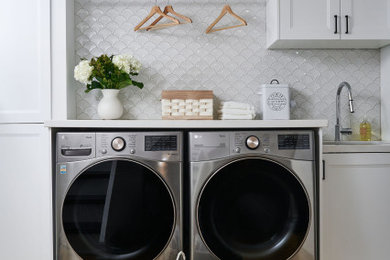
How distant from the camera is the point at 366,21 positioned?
7.29 ft

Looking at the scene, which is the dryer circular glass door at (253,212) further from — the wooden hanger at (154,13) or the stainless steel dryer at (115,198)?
the wooden hanger at (154,13)

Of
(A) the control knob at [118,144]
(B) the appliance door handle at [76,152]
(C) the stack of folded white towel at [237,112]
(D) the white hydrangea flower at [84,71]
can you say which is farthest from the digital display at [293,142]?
(D) the white hydrangea flower at [84,71]

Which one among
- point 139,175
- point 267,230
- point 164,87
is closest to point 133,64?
point 164,87

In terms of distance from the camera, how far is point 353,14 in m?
2.22

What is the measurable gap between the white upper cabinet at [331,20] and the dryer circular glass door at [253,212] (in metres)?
0.93

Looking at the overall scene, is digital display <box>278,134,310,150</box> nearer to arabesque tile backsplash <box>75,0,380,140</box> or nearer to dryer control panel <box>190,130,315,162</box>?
dryer control panel <box>190,130,315,162</box>

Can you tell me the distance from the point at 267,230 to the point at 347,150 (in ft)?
2.24

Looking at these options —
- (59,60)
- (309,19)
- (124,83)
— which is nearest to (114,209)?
(124,83)

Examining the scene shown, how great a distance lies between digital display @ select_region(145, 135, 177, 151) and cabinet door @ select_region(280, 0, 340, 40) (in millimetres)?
1021

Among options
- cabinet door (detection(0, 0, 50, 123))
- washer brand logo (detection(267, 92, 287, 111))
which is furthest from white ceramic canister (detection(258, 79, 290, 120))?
cabinet door (detection(0, 0, 50, 123))

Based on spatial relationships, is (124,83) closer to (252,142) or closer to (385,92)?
(252,142)

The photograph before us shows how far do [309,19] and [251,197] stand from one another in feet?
3.98

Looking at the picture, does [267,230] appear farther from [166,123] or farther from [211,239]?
[166,123]

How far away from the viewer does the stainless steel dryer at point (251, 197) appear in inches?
69.7
